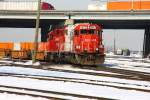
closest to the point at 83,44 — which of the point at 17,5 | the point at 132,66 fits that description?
the point at 132,66

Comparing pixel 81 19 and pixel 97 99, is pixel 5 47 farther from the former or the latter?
pixel 97 99

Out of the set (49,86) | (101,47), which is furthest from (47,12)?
(49,86)

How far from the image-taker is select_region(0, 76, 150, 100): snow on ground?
1341cm

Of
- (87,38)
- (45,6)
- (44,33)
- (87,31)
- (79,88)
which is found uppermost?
(45,6)

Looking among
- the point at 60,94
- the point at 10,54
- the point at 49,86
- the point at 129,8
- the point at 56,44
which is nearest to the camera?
the point at 60,94

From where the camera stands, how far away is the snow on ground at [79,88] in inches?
528

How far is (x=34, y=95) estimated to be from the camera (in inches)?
505

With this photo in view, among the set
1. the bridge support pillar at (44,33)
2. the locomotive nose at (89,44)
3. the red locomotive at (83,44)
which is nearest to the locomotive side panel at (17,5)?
the bridge support pillar at (44,33)

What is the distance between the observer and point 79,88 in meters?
15.3

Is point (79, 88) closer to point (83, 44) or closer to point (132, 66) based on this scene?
point (83, 44)

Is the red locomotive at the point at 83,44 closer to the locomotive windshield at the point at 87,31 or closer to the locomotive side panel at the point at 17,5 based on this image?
the locomotive windshield at the point at 87,31

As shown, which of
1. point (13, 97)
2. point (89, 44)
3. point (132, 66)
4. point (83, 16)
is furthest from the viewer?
point (83, 16)

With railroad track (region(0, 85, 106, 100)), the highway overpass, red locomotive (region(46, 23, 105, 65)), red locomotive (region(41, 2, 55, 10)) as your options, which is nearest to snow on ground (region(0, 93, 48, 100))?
railroad track (region(0, 85, 106, 100))

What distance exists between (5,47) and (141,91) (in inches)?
1558
